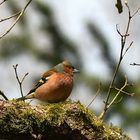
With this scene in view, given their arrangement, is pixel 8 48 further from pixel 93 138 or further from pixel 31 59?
pixel 93 138

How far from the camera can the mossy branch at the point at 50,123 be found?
412cm

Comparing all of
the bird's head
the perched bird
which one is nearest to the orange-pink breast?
the perched bird

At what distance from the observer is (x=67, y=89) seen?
6.64 m

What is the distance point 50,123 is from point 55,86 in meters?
2.53

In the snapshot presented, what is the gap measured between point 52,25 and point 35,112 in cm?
743

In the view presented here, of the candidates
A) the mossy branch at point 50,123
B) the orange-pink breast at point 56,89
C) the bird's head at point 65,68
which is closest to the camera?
the mossy branch at point 50,123

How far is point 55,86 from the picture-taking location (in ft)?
22.2

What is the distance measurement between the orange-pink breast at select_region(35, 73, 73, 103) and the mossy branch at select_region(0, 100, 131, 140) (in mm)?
2072

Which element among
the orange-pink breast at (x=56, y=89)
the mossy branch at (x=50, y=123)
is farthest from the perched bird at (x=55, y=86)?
the mossy branch at (x=50, y=123)

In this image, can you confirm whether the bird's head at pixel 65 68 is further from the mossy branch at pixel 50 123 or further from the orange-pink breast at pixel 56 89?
the mossy branch at pixel 50 123

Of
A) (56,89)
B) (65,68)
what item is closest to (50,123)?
(56,89)

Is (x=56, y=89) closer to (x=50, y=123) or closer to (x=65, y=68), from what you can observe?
(x=65, y=68)

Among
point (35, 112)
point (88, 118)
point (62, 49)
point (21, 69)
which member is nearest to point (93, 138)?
point (88, 118)

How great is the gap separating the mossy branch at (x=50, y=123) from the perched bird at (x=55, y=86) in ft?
6.55
